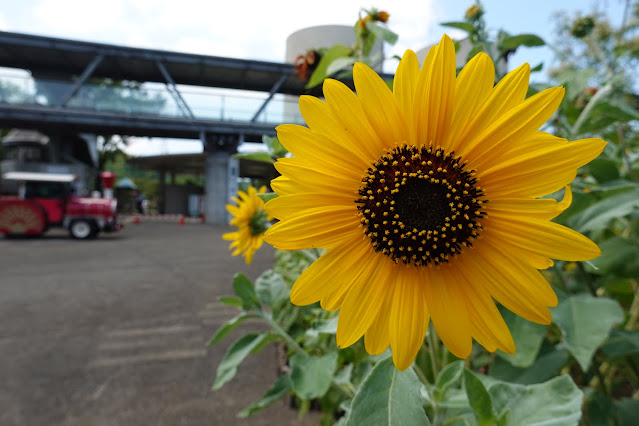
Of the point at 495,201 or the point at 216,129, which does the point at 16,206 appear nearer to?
the point at 216,129

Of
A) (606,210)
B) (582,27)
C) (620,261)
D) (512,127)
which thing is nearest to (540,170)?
(512,127)

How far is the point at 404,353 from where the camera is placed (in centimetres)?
51

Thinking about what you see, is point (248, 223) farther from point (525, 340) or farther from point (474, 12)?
→ point (474, 12)

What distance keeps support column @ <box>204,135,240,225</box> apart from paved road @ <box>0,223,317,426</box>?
36.2 ft

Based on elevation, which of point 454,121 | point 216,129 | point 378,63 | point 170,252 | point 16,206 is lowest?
point 170,252

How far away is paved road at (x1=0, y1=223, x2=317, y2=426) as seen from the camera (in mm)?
1866

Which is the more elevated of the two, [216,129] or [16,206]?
[216,129]

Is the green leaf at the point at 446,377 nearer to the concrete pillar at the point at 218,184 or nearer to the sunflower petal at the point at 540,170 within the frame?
the sunflower petal at the point at 540,170

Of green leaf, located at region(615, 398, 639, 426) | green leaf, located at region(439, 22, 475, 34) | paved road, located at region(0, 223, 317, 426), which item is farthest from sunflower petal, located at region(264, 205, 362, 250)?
paved road, located at region(0, 223, 317, 426)

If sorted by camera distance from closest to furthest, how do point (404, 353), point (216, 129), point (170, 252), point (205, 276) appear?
point (404, 353) < point (205, 276) < point (170, 252) < point (216, 129)

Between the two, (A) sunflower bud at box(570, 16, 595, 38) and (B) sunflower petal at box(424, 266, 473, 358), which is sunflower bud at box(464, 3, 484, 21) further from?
(B) sunflower petal at box(424, 266, 473, 358)

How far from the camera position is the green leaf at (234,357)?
1066 millimetres

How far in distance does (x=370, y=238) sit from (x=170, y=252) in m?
7.73

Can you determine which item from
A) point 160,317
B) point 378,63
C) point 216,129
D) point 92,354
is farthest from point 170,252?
point 216,129
